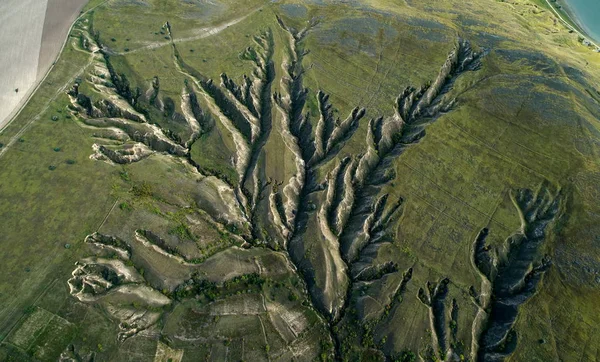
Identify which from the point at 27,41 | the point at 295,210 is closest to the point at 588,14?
the point at 295,210

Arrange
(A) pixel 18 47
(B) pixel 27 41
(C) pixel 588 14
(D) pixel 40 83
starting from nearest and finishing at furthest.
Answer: (D) pixel 40 83
(A) pixel 18 47
(B) pixel 27 41
(C) pixel 588 14

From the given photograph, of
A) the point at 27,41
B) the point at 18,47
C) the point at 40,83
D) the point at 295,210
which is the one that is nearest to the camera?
the point at 295,210

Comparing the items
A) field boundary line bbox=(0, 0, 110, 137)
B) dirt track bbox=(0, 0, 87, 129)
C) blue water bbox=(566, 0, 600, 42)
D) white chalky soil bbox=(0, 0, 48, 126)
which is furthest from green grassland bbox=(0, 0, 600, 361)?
blue water bbox=(566, 0, 600, 42)

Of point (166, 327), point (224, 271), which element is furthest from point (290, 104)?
point (166, 327)

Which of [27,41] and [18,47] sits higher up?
[27,41]

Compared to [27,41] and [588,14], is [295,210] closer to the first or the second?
[27,41]

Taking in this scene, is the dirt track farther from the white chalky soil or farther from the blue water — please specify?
the blue water

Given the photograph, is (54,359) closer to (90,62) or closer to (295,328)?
(295,328)

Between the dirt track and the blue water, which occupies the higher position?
the blue water
